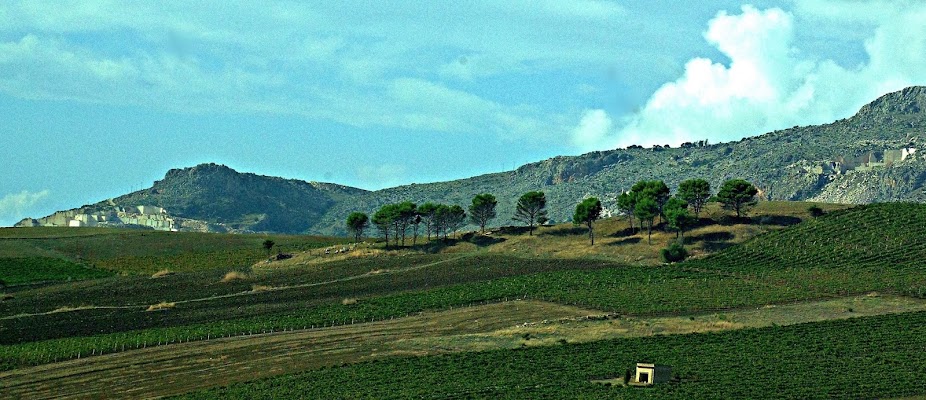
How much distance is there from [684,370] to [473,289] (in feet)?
189

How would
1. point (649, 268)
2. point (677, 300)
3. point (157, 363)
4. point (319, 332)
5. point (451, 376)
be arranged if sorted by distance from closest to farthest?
point (451, 376) → point (157, 363) → point (319, 332) → point (677, 300) → point (649, 268)

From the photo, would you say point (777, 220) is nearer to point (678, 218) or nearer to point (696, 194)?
point (678, 218)

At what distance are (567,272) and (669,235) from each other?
1064 inches

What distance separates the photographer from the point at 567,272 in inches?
5876

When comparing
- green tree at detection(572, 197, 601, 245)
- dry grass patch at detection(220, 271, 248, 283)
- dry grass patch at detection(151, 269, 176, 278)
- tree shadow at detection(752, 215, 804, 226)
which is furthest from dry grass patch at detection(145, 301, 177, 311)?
tree shadow at detection(752, 215, 804, 226)

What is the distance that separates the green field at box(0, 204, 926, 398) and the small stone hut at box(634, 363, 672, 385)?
232 cm

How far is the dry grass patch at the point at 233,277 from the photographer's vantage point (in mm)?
162125

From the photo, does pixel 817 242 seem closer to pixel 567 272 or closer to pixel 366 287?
pixel 567 272

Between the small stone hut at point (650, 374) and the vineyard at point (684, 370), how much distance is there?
1.26 metres

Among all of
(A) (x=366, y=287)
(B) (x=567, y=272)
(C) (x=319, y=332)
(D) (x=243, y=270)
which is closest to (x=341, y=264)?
(D) (x=243, y=270)

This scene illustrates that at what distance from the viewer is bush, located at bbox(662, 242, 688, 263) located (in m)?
155

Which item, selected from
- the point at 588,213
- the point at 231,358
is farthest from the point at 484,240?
the point at 231,358

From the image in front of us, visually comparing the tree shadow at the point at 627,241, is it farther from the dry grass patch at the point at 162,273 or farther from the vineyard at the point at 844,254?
the dry grass patch at the point at 162,273

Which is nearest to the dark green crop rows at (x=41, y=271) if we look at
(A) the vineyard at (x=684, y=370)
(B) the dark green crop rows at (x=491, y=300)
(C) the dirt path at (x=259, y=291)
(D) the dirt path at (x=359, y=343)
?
(C) the dirt path at (x=259, y=291)
